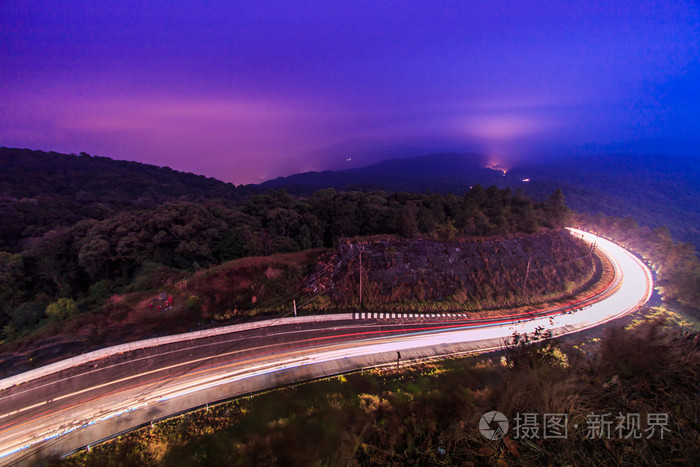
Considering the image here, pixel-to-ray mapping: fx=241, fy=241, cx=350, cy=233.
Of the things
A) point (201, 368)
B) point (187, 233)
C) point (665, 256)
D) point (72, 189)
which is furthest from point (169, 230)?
point (665, 256)

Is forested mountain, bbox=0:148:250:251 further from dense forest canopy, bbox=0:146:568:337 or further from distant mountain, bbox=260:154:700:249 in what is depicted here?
distant mountain, bbox=260:154:700:249

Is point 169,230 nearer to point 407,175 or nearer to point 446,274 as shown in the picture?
point 446,274

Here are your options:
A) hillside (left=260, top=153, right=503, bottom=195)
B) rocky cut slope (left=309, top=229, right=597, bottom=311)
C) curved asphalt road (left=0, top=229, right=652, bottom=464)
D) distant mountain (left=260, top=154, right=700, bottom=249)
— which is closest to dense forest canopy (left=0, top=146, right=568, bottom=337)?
rocky cut slope (left=309, top=229, right=597, bottom=311)

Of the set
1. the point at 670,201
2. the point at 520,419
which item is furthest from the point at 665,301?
the point at 670,201

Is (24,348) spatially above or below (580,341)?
above

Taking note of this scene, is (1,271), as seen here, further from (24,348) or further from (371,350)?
(371,350)

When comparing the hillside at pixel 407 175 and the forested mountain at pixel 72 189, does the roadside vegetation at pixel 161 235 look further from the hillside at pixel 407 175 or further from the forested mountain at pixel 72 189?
the hillside at pixel 407 175
